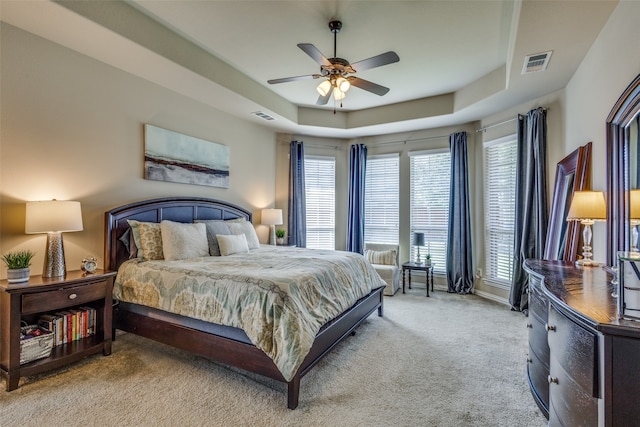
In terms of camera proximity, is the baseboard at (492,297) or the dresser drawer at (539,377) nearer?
the dresser drawer at (539,377)

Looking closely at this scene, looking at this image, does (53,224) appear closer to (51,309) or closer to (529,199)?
(51,309)

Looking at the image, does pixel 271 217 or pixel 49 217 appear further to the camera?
pixel 271 217

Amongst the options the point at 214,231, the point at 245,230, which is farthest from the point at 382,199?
the point at 214,231

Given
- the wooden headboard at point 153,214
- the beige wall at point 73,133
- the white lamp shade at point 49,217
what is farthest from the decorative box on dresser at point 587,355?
the beige wall at point 73,133

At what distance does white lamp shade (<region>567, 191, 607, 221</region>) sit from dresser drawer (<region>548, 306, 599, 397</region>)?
3.95ft

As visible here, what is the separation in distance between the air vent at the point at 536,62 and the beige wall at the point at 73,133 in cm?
399

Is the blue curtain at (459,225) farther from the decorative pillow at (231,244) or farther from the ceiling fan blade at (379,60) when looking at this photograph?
the decorative pillow at (231,244)

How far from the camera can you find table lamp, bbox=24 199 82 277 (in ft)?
8.31

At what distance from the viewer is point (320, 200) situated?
6277 mm

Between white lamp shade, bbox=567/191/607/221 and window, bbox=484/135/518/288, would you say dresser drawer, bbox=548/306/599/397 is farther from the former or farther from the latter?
window, bbox=484/135/518/288

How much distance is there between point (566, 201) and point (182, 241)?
4.16m

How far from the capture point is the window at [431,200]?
18.2 feet

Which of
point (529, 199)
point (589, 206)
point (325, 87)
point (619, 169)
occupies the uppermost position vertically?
point (325, 87)

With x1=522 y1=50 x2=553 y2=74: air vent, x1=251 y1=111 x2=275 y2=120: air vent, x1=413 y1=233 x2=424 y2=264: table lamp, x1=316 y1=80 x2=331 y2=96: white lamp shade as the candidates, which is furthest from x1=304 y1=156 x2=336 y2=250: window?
x1=522 y1=50 x2=553 y2=74: air vent
